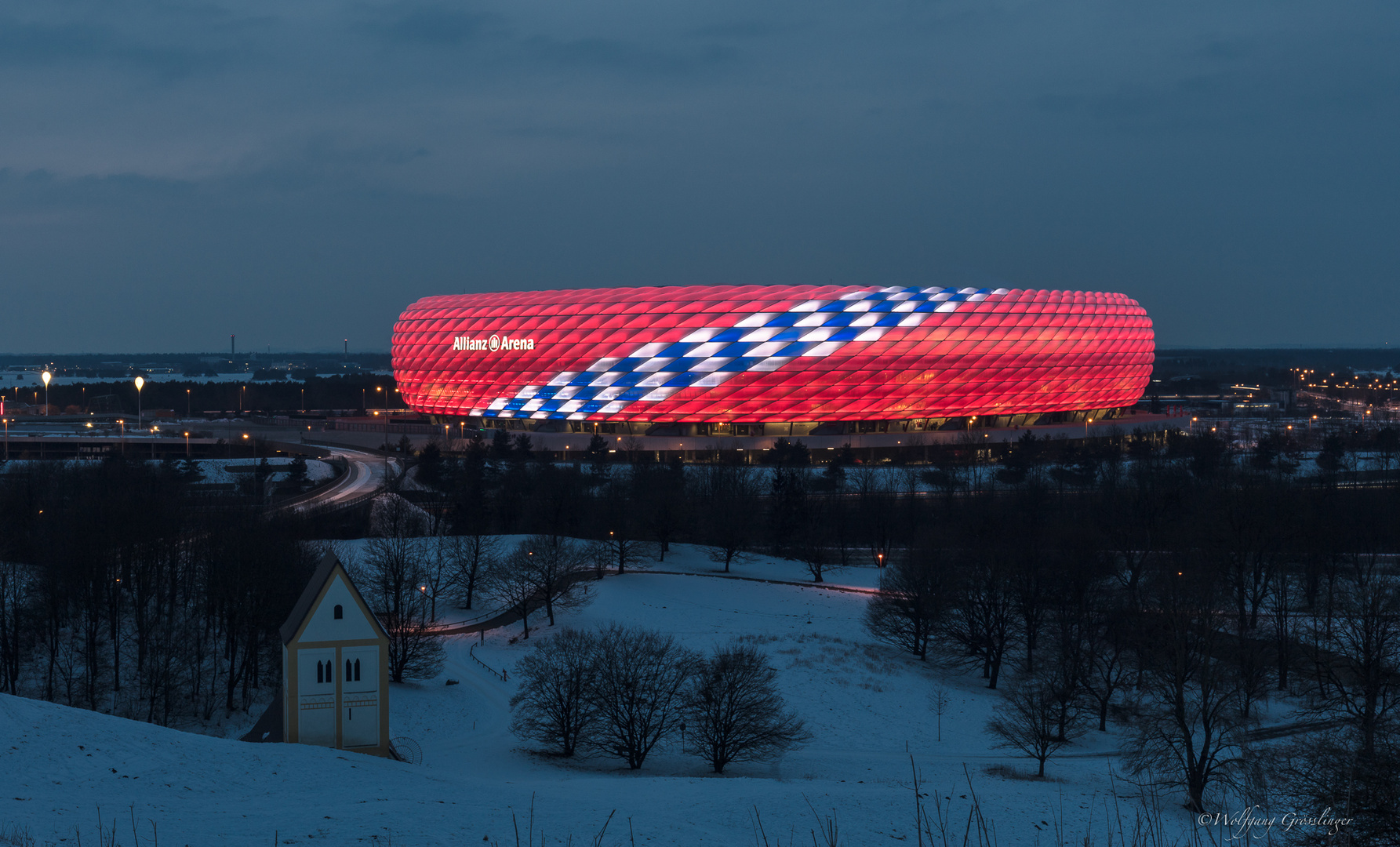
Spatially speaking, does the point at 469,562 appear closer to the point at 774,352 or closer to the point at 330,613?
the point at 330,613

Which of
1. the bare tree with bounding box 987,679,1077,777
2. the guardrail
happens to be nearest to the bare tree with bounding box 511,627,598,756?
the guardrail

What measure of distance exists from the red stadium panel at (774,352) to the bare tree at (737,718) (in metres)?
54.6

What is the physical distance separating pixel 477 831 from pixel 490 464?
195ft

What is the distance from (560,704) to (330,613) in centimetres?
602

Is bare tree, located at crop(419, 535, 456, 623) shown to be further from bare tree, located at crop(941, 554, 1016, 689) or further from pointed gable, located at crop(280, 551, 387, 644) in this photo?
bare tree, located at crop(941, 554, 1016, 689)

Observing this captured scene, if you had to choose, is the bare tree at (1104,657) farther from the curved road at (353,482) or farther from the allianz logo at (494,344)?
the allianz logo at (494,344)

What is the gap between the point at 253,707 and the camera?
30.0 metres

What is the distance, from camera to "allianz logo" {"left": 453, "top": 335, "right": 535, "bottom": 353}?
286ft

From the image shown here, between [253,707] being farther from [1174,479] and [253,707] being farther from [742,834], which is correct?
[1174,479]

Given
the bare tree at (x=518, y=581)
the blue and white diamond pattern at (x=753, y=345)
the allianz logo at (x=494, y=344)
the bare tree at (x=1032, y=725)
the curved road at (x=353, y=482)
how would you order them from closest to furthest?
the bare tree at (x=1032, y=725) < the bare tree at (x=518, y=581) < the curved road at (x=353, y=482) < the blue and white diamond pattern at (x=753, y=345) < the allianz logo at (x=494, y=344)

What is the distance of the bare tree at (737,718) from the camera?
24641 millimetres

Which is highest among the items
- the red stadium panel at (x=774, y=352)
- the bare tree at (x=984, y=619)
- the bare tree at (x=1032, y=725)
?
the red stadium panel at (x=774, y=352)

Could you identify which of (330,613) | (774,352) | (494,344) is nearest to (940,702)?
(330,613)

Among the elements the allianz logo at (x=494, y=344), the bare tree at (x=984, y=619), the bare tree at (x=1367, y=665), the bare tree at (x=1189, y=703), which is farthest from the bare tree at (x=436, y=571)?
the allianz logo at (x=494, y=344)
